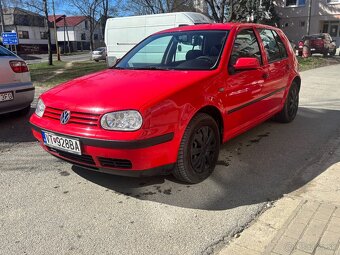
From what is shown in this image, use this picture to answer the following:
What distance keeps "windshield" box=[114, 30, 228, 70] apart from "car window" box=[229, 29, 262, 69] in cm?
17

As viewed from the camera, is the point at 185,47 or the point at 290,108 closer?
the point at 185,47

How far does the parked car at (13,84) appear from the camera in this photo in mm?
5449

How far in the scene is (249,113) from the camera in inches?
173

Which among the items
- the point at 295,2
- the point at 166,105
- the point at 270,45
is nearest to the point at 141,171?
the point at 166,105

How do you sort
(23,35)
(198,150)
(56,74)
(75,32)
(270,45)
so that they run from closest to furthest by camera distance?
(198,150) → (270,45) → (56,74) → (23,35) → (75,32)

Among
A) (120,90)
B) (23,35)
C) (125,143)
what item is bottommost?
(125,143)

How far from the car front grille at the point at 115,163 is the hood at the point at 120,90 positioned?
434 mm

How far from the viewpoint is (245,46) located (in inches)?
172

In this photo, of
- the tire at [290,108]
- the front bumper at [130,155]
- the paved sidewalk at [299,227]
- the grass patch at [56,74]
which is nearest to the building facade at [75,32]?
the grass patch at [56,74]

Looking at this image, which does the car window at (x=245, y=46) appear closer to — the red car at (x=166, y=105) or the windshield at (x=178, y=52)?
the red car at (x=166, y=105)

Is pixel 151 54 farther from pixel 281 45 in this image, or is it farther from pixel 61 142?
pixel 281 45

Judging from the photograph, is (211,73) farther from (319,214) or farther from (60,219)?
(60,219)

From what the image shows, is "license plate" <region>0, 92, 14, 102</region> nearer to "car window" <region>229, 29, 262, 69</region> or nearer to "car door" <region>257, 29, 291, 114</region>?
"car window" <region>229, 29, 262, 69</region>

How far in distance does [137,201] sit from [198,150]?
2.60 feet
